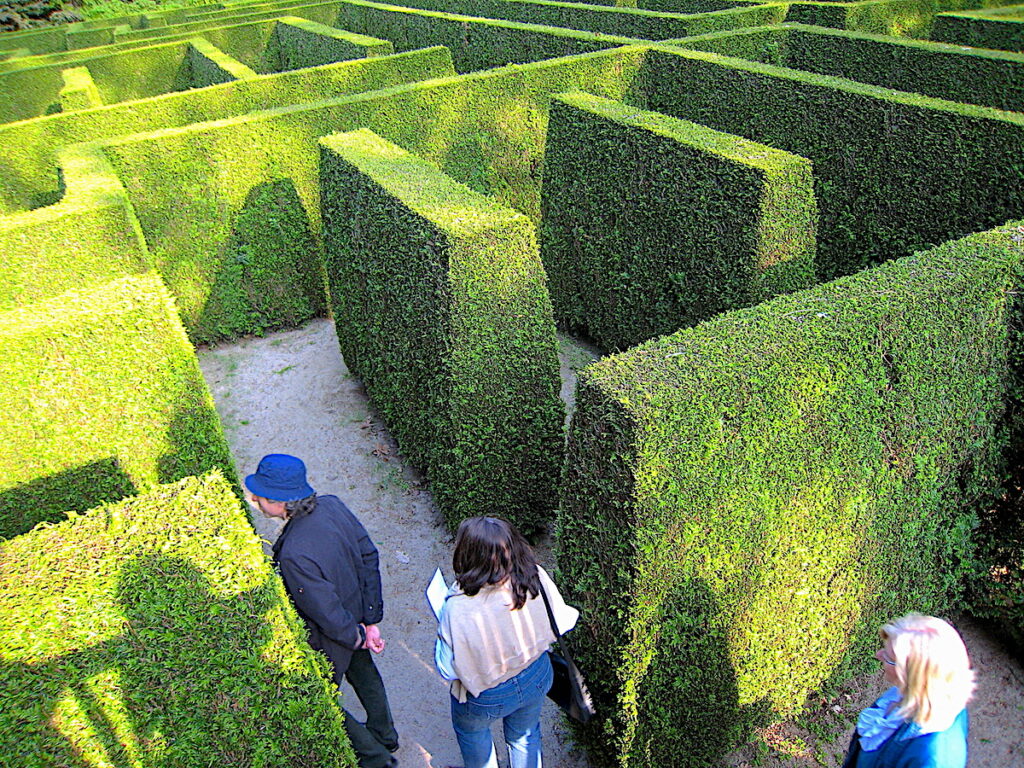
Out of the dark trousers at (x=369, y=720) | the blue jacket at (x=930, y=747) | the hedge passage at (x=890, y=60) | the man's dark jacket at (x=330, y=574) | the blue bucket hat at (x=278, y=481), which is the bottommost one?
the dark trousers at (x=369, y=720)

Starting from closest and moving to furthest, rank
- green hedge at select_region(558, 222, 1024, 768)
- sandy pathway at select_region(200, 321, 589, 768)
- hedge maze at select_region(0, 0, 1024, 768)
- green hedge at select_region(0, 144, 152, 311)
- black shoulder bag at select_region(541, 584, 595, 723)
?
hedge maze at select_region(0, 0, 1024, 768) < green hedge at select_region(558, 222, 1024, 768) < black shoulder bag at select_region(541, 584, 595, 723) < sandy pathway at select_region(200, 321, 589, 768) < green hedge at select_region(0, 144, 152, 311)

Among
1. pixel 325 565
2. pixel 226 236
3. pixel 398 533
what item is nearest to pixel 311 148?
pixel 226 236

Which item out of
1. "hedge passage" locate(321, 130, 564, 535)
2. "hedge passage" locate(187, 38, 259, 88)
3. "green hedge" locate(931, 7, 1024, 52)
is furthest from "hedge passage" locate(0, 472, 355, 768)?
"green hedge" locate(931, 7, 1024, 52)

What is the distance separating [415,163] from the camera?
7.96 m

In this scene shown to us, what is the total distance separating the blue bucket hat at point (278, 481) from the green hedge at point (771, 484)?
5.43 ft

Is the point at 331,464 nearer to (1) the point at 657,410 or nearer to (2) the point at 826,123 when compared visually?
(1) the point at 657,410

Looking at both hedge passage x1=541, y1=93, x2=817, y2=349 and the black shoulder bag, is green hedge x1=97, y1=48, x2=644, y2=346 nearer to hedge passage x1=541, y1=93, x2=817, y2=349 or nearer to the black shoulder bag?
hedge passage x1=541, y1=93, x2=817, y2=349

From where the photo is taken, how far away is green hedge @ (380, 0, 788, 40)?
13352 mm

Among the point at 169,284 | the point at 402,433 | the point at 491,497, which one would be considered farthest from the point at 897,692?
the point at 169,284

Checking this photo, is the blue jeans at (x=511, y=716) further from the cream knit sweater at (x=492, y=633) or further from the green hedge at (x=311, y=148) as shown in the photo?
the green hedge at (x=311, y=148)

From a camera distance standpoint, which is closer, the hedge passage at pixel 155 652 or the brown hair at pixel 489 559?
the hedge passage at pixel 155 652

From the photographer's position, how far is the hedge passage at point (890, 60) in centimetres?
1006

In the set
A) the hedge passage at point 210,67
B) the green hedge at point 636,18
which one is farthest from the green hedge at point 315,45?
the green hedge at point 636,18

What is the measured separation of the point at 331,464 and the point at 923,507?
576 cm
